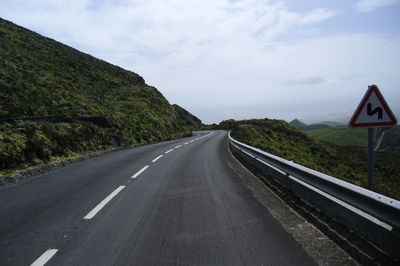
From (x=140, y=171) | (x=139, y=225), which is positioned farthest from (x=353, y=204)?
(x=140, y=171)

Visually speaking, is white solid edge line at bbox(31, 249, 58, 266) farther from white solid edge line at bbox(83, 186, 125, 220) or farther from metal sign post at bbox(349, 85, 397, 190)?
metal sign post at bbox(349, 85, 397, 190)

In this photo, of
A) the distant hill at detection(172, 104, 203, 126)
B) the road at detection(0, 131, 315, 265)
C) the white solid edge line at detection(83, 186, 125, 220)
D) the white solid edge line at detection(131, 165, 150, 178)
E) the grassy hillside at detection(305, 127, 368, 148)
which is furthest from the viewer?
the grassy hillside at detection(305, 127, 368, 148)

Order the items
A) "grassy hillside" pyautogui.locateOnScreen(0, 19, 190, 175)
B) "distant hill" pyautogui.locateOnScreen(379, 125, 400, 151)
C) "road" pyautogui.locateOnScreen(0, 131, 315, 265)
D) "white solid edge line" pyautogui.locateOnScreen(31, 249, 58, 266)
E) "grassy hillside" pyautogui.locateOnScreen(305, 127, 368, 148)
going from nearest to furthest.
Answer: "white solid edge line" pyautogui.locateOnScreen(31, 249, 58, 266), "road" pyautogui.locateOnScreen(0, 131, 315, 265), "grassy hillside" pyautogui.locateOnScreen(0, 19, 190, 175), "distant hill" pyautogui.locateOnScreen(379, 125, 400, 151), "grassy hillside" pyautogui.locateOnScreen(305, 127, 368, 148)

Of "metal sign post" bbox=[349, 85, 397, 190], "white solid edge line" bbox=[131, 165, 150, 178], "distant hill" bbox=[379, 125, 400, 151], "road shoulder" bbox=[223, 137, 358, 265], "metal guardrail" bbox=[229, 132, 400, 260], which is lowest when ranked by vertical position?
"distant hill" bbox=[379, 125, 400, 151]

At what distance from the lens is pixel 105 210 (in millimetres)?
→ 5750

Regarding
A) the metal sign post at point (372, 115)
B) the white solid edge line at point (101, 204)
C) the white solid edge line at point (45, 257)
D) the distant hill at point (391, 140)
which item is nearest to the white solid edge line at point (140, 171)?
the white solid edge line at point (101, 204)

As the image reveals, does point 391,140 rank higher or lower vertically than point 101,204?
lower

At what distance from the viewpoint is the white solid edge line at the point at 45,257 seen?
11.6 feet

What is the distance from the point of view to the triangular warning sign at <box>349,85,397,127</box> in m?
5.00

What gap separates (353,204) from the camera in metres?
3.99

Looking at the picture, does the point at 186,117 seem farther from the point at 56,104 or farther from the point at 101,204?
the point at 101,204

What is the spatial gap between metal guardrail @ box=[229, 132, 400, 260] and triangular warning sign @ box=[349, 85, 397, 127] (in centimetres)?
130

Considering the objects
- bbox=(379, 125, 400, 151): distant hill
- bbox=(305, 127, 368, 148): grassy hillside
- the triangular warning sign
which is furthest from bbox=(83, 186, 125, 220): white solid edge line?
bbox=(305, 127, 368, 148): grassy hillside

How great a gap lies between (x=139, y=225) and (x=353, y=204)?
10.7ft
